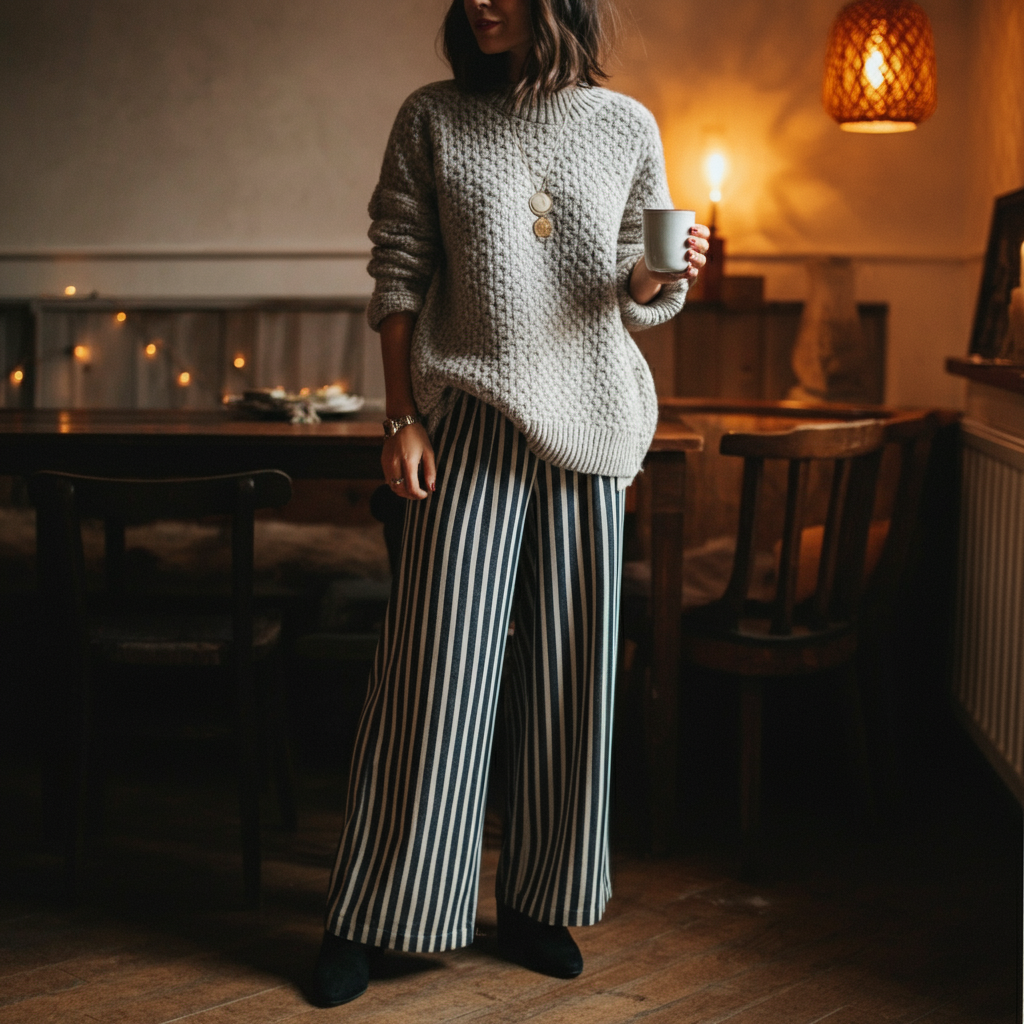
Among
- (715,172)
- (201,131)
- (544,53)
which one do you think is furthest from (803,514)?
(201,131)

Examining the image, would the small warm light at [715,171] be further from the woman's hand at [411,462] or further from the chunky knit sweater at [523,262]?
the woman's hand at [411,462]

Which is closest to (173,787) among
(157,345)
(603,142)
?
(603,142)

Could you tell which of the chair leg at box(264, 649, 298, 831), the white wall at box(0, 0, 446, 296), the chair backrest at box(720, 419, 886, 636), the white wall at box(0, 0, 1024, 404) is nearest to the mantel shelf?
the chair backrest at box(720, 419, 886, 636)

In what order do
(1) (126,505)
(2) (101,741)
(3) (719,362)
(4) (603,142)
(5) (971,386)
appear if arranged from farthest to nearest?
(3) (719,362)
(5) (971,386)
(2) (101,741)
(1) (126,505)
(4) (603,142)

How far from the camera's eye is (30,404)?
3.92 metres

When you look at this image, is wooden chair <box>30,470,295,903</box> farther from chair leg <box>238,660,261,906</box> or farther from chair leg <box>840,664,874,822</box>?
chair leg <box>840,664,874,822</box>

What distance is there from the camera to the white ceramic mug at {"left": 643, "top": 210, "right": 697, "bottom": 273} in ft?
4.41

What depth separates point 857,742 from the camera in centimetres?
226

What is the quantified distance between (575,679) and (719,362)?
7.62 ft

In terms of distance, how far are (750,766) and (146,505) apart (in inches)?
46.8

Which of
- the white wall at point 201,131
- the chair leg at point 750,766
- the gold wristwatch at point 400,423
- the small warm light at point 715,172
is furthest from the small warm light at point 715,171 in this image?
the gold wristwatch at point 400,423

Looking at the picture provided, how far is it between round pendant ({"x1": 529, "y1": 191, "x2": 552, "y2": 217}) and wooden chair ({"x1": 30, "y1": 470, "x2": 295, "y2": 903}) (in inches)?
25.3

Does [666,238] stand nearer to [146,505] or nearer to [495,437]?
[495,437]

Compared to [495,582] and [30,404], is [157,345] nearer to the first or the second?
[30,404]
